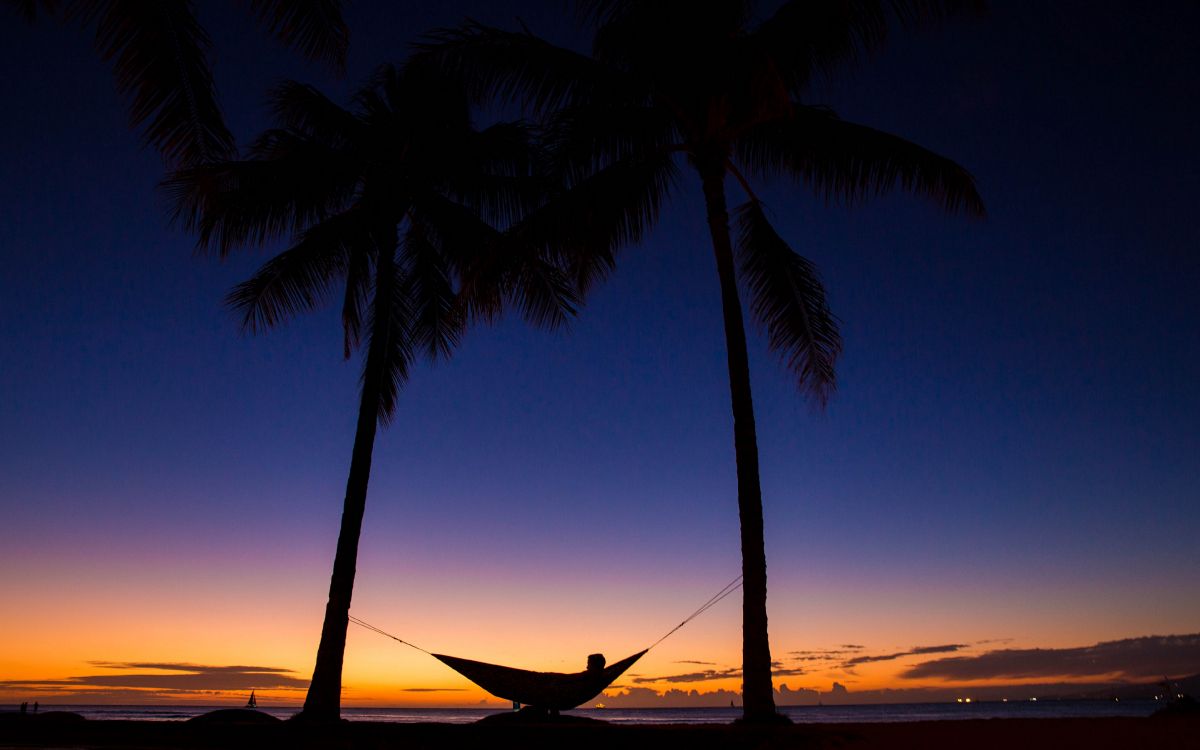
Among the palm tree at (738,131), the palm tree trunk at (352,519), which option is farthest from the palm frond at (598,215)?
the palm tree trunk at (352,519)

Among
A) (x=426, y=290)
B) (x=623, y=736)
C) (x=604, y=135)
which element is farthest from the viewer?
(x=426, y=290)

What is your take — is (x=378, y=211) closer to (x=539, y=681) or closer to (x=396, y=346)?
(x=396, y=346)

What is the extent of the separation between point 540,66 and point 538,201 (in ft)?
10.3

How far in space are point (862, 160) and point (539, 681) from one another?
266 inches

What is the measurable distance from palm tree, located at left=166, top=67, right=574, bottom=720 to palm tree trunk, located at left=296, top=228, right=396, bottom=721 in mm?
18

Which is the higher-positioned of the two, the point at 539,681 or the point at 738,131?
the point at 738,131

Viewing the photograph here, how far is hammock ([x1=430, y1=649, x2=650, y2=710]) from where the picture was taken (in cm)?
962

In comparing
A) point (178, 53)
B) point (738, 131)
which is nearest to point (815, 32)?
point (738, 131)

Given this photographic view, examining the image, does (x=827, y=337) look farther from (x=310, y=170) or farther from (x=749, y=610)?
(x=310, y=170)

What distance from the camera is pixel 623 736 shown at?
19.7 ft

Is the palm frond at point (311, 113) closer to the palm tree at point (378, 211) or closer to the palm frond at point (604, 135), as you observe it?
the palm tree at point (378, 211)

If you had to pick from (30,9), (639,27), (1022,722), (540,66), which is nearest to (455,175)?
(540,66)

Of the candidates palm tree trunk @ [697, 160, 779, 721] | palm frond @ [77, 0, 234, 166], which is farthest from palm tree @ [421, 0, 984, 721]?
palm frond @ [77, 0, 234, 166]

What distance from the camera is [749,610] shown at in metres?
7.75
